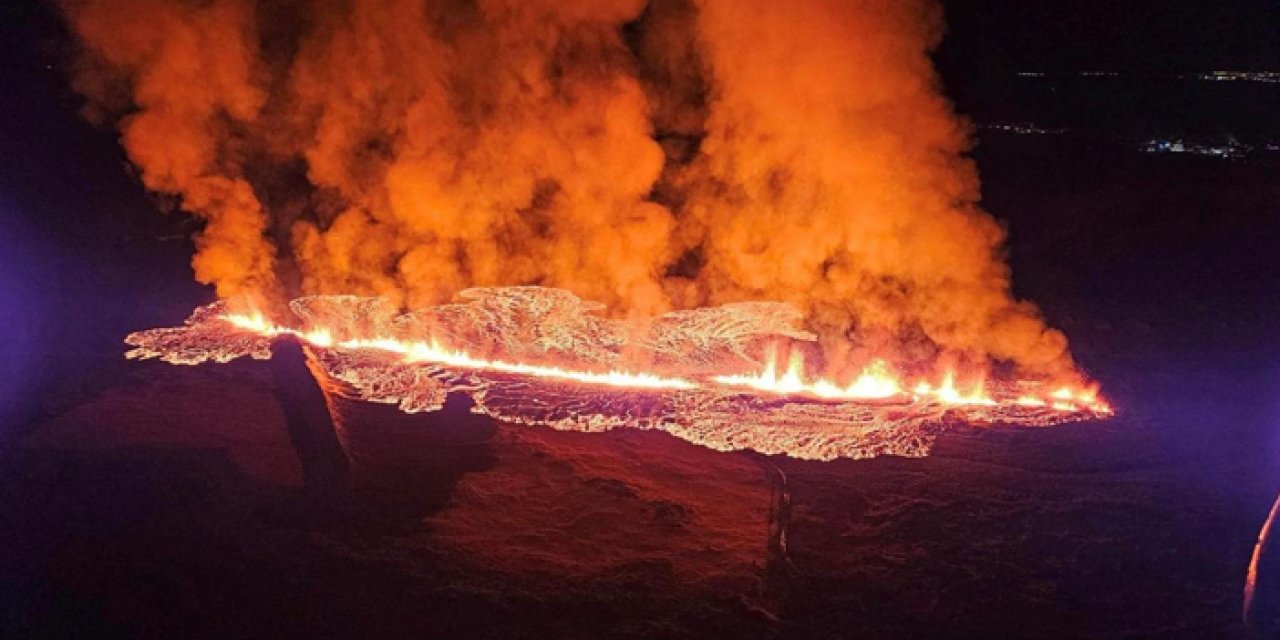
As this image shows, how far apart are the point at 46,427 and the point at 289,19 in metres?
6.09

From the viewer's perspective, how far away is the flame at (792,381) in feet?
24.6

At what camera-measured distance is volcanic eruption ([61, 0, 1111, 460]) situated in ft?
26.4

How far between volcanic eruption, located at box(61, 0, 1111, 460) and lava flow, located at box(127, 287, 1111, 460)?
1.7 inches

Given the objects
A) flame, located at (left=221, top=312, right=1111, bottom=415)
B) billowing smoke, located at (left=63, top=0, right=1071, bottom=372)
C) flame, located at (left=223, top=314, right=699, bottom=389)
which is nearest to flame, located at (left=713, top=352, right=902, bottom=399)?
flame, located at (left=221, top=312, right=1111, bottom=415)

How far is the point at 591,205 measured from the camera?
9.69 meters

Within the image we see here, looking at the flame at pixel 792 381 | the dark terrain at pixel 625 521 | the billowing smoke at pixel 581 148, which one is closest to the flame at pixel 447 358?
the flame at pixel 792 381

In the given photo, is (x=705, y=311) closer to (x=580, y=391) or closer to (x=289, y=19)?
(x=580, y=391)

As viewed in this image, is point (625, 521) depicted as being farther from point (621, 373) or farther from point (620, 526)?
point (621, 373)

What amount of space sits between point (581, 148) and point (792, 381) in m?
4.08

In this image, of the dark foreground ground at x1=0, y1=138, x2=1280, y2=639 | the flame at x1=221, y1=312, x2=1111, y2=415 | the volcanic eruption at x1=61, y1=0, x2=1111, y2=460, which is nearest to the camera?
the dark foreground ground at x1=0, y1=138, x2=1280, y2=639

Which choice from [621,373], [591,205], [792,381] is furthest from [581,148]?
[792,381]

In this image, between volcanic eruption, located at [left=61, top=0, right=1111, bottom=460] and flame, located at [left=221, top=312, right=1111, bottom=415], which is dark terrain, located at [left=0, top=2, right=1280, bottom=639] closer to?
flame, located at [left=221, top=312, right=1111, bottom=415]

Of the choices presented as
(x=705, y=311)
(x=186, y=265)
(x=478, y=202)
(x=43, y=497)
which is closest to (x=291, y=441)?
(x=43, y=497)

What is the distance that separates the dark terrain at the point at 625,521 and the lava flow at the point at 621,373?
36cm
